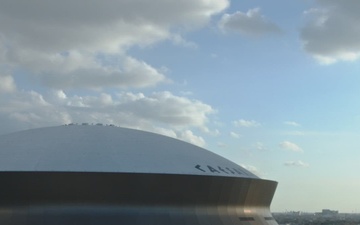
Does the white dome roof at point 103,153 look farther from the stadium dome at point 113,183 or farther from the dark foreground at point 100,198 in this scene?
the dark foreground at point 100,198

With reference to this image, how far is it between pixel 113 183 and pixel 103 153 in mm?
3103

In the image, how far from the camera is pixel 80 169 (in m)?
28.6

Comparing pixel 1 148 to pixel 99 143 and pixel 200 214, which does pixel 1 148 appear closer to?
pixel 99 143

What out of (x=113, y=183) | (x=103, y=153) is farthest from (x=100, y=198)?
(x=103, y=153)

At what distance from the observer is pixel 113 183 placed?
93.7 feet

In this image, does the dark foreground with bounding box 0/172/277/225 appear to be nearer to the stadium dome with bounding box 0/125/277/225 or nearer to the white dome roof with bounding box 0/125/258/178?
the stadium dome with bounding box 0/125/277/225

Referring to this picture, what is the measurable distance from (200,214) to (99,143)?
7384 mm

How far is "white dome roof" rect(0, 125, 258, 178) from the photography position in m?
29.3

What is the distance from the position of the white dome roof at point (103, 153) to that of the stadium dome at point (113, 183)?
0.18 feet

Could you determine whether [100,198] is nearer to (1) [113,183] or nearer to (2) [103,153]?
(1) [113,183]

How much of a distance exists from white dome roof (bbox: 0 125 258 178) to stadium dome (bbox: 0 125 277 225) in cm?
5

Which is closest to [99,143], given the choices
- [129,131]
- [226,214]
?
Answer: [129,131]

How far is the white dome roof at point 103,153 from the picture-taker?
29.3m

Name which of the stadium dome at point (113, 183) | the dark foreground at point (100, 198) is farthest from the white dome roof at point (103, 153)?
the dark foreground at point (100, 198)
